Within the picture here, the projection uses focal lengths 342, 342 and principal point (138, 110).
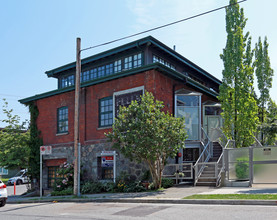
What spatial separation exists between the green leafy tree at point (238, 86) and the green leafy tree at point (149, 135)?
4.53 m

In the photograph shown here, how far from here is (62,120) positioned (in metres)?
24.1

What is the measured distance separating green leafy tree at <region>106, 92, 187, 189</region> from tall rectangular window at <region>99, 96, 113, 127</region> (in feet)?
12.9

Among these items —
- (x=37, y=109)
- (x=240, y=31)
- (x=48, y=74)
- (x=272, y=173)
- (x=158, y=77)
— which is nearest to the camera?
(x=272, y=173)

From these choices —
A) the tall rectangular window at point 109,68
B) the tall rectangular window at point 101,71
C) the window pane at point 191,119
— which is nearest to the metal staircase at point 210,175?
the window pane at point 191,119

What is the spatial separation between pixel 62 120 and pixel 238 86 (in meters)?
12.1

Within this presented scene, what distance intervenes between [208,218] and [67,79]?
20.5 meters

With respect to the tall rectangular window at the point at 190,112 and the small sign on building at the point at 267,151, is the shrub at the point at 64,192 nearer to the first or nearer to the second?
the tall rectangular window at the point at 190,112

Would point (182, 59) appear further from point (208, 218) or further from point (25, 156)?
point (208, 218)

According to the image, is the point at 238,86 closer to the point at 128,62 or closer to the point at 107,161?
the point at 128,62

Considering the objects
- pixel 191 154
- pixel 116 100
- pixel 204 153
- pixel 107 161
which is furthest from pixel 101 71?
pixel 204 153

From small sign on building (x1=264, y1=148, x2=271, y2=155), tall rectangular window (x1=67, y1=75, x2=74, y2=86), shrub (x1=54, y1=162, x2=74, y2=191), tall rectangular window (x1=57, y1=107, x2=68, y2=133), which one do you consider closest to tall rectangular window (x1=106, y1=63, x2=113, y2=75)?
tall rectangular window (x1=57, y1=107, x2=68, y2=133)

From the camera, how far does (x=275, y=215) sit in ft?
28.8

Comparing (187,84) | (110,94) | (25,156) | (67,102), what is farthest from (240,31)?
(25,156)

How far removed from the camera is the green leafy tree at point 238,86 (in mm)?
19672
